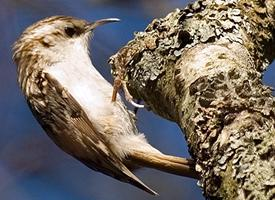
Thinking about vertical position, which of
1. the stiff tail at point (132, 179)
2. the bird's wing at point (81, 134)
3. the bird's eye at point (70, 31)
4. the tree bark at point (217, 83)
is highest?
the tree bark at point (217, 83)

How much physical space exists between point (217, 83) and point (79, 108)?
964 millimetres

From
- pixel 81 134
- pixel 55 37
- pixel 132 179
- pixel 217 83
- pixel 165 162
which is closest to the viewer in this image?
pixel 217 83

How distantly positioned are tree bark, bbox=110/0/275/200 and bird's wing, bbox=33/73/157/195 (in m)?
0.27

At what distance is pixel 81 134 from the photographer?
232cm

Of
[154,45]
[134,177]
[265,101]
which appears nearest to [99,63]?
[134,177]

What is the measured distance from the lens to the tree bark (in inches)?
48.3

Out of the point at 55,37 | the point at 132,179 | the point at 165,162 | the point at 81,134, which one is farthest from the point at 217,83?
the point at 55,37

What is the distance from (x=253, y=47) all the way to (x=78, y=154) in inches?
33.0

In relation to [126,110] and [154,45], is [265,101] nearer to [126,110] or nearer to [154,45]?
[154,45]

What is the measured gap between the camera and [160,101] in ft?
6.01

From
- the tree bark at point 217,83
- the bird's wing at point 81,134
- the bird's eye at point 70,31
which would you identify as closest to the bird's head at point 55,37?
the bird's eye at point 70,31

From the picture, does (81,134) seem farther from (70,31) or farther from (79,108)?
(70,31)

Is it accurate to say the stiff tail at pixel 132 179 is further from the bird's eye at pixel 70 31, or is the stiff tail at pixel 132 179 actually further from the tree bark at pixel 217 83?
the bird's eye at pixel 70 31

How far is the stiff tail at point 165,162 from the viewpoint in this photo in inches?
73.3
